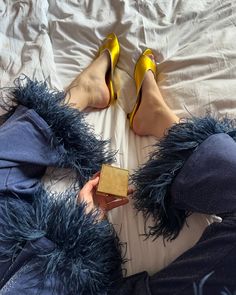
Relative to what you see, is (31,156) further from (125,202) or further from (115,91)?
(115,91)

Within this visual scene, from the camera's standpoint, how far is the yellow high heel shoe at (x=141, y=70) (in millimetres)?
897

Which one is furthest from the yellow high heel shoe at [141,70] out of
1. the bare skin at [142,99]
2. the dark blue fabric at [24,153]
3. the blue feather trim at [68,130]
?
the dark blue fabric at [24,153]

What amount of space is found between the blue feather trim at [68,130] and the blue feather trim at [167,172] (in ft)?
0.35

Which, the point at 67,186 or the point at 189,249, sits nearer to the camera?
the point at 189,249

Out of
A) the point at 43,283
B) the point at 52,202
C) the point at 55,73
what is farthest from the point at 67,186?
the point at 55,73

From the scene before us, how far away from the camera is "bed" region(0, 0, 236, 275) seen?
2.74ft

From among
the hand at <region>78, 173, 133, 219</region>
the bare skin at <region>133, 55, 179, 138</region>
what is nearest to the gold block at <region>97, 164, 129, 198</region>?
the hand at <region>78, 173, 133, 219</region>

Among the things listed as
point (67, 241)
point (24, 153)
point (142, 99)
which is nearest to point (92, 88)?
point (142, 99)

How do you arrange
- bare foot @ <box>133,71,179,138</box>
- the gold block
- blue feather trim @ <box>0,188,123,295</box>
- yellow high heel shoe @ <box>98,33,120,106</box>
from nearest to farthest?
blue feather trim @ <box>0,188,123,295</box> → the gold block → bare foot @ <box>133,71,179,138</box> → yellow high heel shoe @ <box>98,33,120,106</box>

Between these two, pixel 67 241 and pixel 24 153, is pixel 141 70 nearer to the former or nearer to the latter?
pixel 24 153

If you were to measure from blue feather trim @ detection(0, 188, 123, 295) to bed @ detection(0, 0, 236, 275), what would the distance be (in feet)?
0.26

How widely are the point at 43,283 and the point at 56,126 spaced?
332 millimetres

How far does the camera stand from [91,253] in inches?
24.7

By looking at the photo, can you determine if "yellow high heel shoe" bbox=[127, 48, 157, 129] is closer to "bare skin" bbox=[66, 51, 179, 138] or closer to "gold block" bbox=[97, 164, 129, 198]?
"bare skin" bbox=[66, 51, 179, 138]
